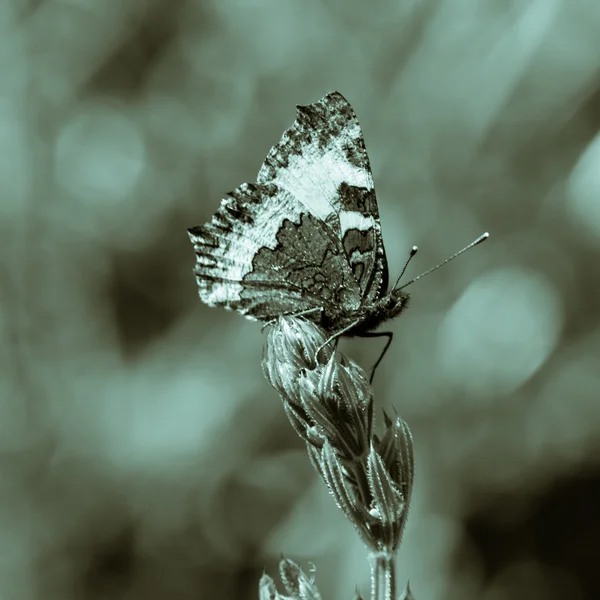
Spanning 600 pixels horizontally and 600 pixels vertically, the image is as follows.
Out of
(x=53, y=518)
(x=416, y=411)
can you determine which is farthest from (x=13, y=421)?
(x=416, y=411)

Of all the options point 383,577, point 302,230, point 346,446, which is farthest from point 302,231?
point 383,577

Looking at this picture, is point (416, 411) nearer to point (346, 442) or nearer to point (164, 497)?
point (164, 497)

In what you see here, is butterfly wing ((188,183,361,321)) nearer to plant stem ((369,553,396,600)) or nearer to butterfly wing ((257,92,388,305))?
butterfly wing ((257,92,388,305))

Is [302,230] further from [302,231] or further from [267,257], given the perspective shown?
[267,257]

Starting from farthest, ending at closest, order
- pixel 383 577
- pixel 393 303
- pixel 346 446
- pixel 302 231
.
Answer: pixel 302 231
pixel 393 303
pixel 346 446
pixel 383 577

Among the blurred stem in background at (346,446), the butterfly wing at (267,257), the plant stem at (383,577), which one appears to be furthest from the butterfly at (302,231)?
the plant stem at (383,577)

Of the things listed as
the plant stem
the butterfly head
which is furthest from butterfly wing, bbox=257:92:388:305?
the plant stem
